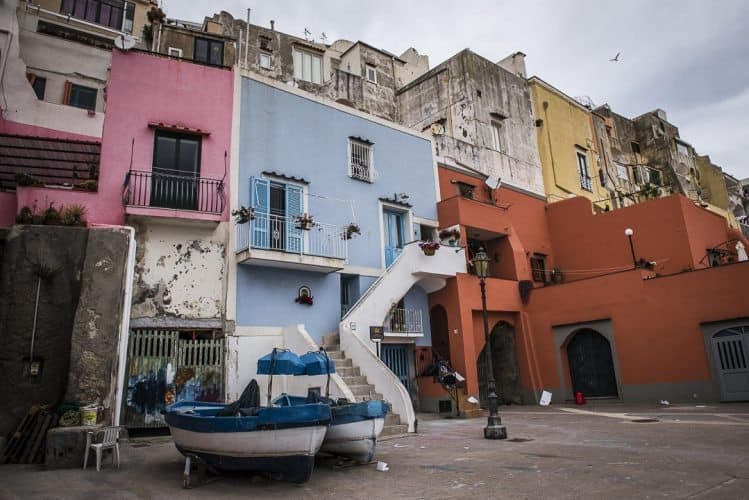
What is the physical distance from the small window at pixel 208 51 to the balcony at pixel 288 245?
9408mm

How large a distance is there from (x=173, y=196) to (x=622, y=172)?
93.6 ft

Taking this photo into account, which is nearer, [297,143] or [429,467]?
[429,467]

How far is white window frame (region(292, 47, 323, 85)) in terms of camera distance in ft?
93.6

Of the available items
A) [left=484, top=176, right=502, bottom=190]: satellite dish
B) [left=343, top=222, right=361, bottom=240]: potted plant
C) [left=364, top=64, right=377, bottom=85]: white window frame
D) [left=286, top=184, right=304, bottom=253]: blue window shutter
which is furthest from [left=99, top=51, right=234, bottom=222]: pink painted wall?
[left=364, top=64, right=377, bottom=85]: white window frame

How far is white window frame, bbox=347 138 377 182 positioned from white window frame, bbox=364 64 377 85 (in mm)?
10924

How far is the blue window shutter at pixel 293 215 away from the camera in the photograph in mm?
15414

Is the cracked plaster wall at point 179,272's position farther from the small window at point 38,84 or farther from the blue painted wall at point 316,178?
the small window at point 38,84

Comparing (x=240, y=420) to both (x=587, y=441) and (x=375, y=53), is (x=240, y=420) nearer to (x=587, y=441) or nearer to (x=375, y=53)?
(x=587, y=441)

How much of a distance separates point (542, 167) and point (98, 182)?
840 inches

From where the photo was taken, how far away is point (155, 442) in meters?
11.5

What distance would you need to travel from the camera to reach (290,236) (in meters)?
15.4

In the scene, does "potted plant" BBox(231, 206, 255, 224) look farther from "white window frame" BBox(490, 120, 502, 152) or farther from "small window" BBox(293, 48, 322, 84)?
"small window" BBox(293, 48, 322, 84)

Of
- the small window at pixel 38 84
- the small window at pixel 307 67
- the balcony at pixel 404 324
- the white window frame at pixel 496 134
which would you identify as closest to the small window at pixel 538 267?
the white window frame at pixel 496 134

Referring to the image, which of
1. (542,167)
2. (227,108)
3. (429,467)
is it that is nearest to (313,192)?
(227,108)
